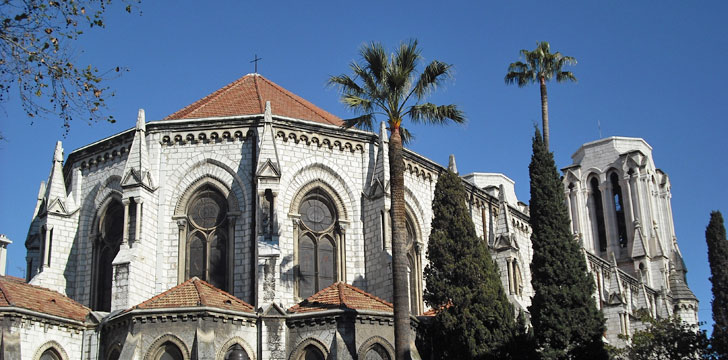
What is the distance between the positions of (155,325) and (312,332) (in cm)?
461

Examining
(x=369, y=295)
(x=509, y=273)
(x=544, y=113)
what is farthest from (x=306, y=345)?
(x=544, y=113)

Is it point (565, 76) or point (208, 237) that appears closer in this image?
point (208, 237)

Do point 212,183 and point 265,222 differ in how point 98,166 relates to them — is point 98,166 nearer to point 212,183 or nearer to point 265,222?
point 212,183

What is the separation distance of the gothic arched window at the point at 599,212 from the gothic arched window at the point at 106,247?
133ft

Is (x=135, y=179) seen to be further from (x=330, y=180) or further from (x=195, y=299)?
(x=330, y=180)

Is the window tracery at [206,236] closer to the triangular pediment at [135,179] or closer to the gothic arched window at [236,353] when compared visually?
the triangular pediment at [135,179]

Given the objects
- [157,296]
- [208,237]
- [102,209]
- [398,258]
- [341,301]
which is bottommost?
[341,301]

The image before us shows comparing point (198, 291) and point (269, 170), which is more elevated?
point (269, 170)

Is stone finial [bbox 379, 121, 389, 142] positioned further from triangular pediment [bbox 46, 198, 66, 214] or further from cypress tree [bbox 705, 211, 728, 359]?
cypress tree [bbox 705, 211, 728, 359]

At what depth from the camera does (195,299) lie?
25938 millimetres

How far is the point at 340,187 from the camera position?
3141 centimetres

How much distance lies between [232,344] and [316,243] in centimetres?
600

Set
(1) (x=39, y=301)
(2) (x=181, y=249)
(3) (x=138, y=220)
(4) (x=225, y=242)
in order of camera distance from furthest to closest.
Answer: (4) (x=225, y=242) → (2) (x=181, y=249) → (3) (x=138, y=220) → (1) (x=39, y=301)

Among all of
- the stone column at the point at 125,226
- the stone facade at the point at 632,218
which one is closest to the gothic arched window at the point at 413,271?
the stone column at the point at 125,226
